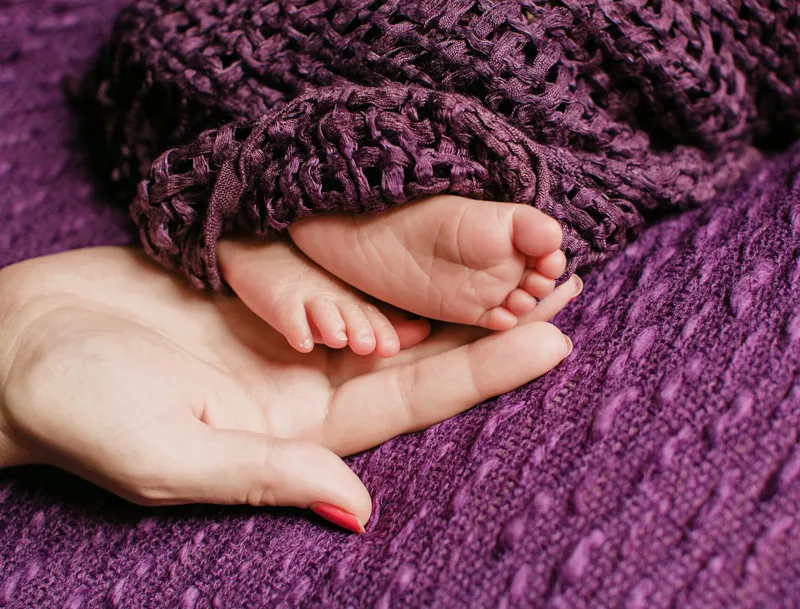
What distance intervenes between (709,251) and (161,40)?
637 millimetres

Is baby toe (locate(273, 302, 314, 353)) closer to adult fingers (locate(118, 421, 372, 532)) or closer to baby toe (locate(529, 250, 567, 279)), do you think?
adult fingers (locate(118, 421, 372, 532))

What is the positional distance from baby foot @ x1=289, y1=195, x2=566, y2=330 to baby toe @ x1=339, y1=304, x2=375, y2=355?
30 mm

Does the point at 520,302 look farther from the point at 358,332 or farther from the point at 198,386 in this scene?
the point at 198,386

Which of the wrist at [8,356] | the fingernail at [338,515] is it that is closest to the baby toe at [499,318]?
the fingernail at [338,515]

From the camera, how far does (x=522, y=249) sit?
1.94ft

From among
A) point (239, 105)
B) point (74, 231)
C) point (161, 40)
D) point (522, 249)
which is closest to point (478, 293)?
point (522, 249)

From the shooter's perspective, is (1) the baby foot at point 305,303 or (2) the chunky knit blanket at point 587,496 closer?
(2) the chunky knit blanket at point 587,496

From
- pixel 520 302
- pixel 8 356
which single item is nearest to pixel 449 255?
pixel 520 302

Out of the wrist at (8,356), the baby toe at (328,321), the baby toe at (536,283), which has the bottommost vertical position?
Answer: the wrist at (8,356)

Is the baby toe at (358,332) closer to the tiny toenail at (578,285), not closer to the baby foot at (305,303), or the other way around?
the baby foot at (305,303)

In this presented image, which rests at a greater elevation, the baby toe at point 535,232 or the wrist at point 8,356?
the baby toe at point 535,232

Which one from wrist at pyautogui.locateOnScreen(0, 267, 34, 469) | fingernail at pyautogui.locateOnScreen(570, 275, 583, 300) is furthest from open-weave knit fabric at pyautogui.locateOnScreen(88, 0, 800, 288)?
wrist at pyautogui.locateOnScreen(0, 267, 34, 469)

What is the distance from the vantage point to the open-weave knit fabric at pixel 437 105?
64 cm

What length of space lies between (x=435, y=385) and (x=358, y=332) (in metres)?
0.09
